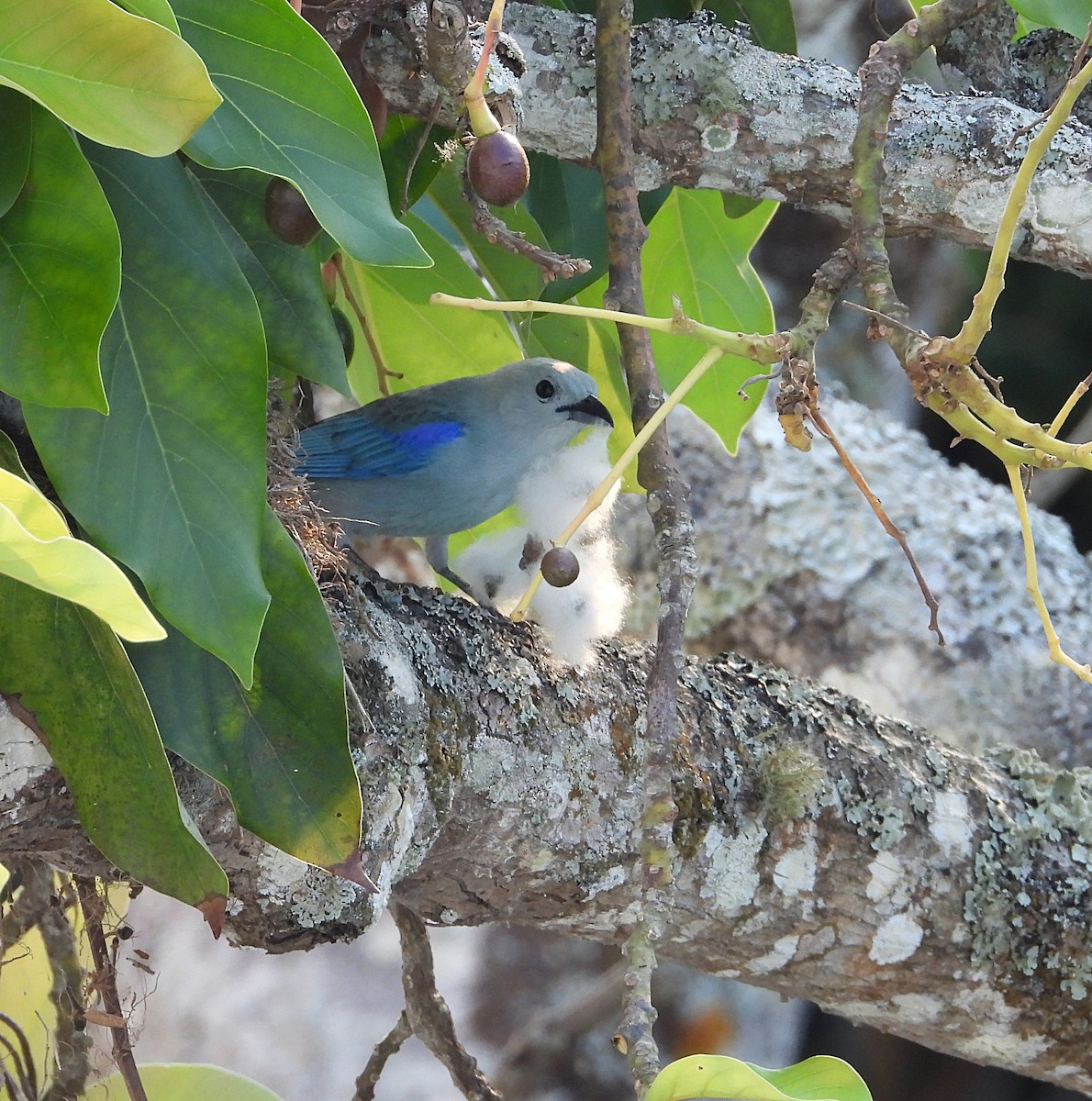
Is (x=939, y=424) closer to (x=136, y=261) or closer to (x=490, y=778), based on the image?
(x=490, y=778)

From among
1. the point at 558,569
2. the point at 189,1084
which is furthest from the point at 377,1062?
the point at 558,569

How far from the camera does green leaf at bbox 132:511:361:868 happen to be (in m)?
0.85

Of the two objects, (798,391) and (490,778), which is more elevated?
(798,391)

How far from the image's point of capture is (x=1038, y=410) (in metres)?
3.42

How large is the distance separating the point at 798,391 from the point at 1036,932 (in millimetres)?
905

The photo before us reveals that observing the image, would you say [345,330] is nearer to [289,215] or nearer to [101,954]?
[289,215]

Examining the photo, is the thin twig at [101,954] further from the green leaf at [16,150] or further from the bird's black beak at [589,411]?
the bird's black beak at [589,411]

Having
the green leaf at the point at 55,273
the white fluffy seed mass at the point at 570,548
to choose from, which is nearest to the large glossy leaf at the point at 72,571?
the green leaf at the point at 55,273

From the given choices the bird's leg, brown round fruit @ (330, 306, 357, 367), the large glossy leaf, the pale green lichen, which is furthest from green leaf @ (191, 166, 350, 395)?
the pale green lichen

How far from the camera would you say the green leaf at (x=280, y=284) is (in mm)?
960

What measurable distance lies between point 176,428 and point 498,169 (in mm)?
258

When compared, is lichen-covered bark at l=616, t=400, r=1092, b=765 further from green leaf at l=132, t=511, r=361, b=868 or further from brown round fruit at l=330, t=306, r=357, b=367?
green leaf at l=132, t=511, r=361, b=868

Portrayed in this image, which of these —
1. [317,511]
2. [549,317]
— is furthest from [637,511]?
[317,511]

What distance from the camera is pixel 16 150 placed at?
2.36 ft
